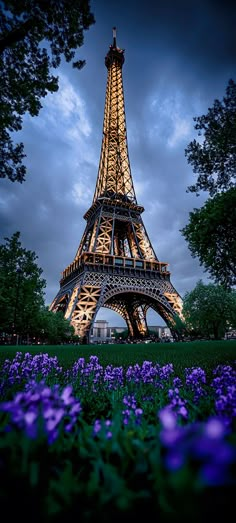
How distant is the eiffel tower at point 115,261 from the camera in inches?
1363

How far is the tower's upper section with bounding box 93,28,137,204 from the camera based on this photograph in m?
48.3

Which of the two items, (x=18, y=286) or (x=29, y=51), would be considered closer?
(x=29, y=51)

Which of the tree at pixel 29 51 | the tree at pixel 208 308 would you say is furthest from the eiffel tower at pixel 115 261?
the tree at pixel 29 51

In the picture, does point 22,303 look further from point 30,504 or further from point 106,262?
point 30,504

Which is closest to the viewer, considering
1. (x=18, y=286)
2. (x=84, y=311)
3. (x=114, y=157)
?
(x=18, y=286)

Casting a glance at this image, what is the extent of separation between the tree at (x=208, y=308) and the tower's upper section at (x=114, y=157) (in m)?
20.3

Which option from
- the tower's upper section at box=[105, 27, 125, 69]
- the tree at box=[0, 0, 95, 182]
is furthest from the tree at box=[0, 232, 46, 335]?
the tower's upper section at box=[105, 27, 125, 69]

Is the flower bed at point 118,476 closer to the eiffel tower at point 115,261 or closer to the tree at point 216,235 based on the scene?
the tree at point 216,235

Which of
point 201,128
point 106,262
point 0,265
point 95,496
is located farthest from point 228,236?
point 106,262

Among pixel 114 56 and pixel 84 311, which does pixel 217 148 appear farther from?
pixel 114 56

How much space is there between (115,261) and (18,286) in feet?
61.9

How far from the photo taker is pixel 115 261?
38.8m

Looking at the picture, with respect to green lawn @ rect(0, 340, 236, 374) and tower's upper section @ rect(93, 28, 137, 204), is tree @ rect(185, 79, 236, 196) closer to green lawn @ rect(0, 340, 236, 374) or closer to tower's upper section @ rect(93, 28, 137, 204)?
green lawn @ rect(0, 340, 236, 374)

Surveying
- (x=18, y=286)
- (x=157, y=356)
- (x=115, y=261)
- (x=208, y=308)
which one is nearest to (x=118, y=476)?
(x=157, y=356)
